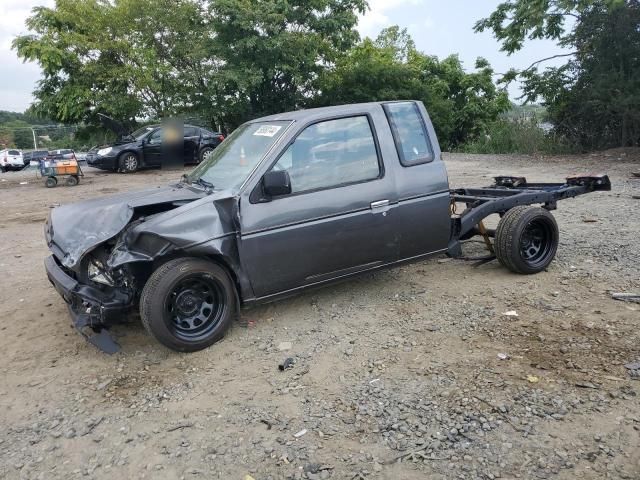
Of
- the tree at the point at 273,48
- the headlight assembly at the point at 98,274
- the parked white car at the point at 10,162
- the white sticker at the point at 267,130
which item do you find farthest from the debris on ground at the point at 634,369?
the parked white car at the point at 10,162

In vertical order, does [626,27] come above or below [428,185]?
above

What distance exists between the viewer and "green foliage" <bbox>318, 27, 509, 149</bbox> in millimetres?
24562

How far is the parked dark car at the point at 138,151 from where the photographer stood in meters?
17.6

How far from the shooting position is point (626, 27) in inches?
Answer: 627

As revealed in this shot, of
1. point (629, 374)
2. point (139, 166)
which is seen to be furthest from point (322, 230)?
point (139, 166)

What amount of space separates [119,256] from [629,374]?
12.0 feet

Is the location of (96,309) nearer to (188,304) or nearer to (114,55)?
(188,304)

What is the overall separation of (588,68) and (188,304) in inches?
695

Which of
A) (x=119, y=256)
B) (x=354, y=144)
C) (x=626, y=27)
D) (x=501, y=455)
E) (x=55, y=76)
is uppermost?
(x=55, y=76)

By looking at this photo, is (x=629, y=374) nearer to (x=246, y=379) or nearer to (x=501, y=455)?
(x=501, y=455)

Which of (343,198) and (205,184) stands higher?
(205,184)

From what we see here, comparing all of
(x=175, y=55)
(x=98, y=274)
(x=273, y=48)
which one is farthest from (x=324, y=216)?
(x=175, y=55)

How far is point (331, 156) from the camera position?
14.9 ft

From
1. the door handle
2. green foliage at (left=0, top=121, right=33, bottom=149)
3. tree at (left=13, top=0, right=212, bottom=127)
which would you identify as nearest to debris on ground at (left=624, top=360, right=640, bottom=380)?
the door handle
